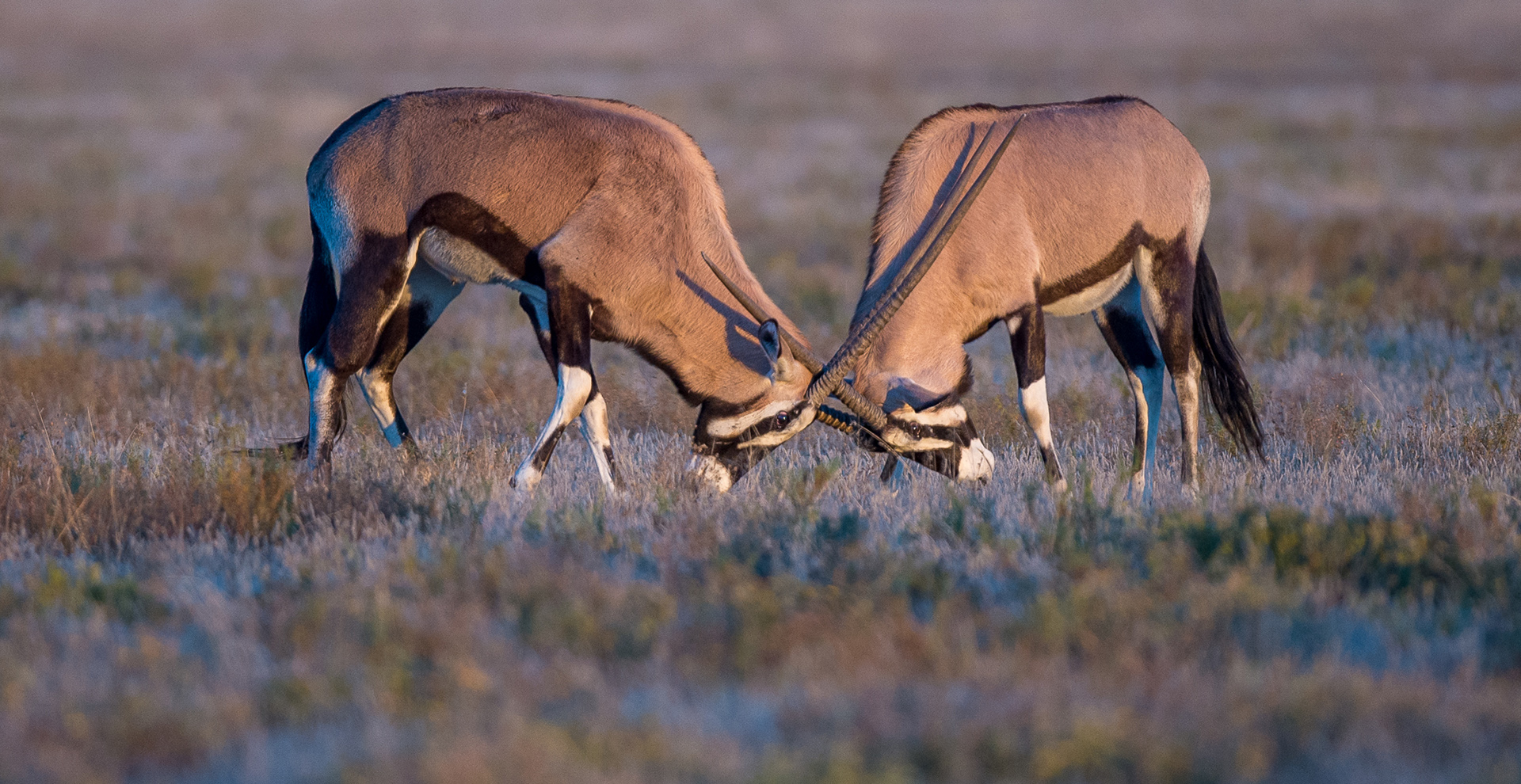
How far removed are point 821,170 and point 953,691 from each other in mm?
21689

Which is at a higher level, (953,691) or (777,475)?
(953,691)

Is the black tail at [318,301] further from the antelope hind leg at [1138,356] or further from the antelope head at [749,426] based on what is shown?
the antelope hind leg at [1138,356]

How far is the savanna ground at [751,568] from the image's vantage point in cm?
386

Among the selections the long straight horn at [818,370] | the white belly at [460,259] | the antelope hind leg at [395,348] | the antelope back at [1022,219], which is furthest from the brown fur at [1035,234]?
the antelope hind leg at [395,348]

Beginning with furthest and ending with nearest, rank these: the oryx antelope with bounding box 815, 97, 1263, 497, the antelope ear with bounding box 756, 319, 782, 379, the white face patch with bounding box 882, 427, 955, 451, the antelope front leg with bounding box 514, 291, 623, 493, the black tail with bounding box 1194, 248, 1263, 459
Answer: the black tail with bounding box 1194, 248, 1263, 459 < the antelope front leg with bounding box 514, 291, 623, 493 < the oryx antelope with bounding box 815, 97, 1263, 497 < the white face patch with bounding box 882, 427, 955, 451 < the antelope ear with bounding box 756, 319, 782, 379

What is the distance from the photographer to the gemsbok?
724cm

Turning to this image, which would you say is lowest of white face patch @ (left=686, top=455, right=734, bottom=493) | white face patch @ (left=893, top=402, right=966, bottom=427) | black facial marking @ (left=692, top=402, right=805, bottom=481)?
white face patch @ (left=686, top=455, right=734, bottom=493)

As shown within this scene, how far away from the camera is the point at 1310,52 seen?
227 feet

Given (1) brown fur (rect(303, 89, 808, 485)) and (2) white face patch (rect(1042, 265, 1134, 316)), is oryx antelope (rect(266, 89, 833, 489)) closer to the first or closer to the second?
(1) brown fur (rect(303, 89, 808, 485))

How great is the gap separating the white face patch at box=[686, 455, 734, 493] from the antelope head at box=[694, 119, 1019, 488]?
1.8 inches

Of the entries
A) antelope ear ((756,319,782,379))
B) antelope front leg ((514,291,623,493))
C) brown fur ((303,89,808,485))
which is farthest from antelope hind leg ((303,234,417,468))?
antelope ear ((756,319,782,379))

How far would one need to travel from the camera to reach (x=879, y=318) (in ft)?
22.7

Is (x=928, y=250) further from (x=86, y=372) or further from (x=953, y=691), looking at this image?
(x=86, y=372)

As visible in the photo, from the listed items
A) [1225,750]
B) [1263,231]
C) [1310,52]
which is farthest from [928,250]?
[1310,52]
